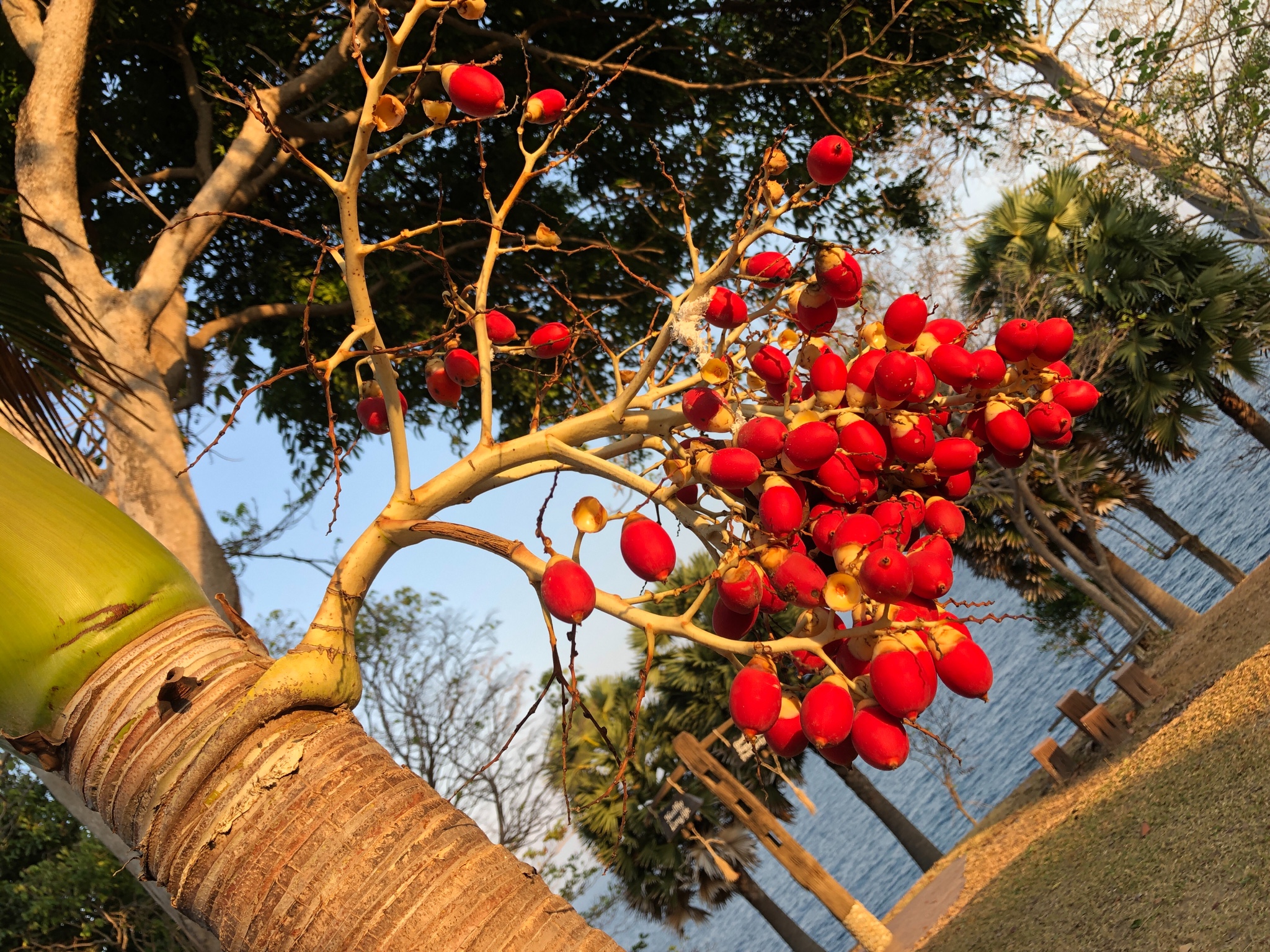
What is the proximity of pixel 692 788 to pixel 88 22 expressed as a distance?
12094 millimetres

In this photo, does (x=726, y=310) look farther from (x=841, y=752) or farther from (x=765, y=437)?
(x=841, y=752)

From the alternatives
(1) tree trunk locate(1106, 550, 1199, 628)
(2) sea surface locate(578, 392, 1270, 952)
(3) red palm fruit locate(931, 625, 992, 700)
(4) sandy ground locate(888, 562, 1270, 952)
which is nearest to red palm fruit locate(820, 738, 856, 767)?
(3) red palm fruit locate(931, 625, 992, 700)

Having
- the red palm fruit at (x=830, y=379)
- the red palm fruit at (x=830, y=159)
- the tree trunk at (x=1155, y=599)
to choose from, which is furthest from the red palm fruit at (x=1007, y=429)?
the tree trunk at (x=1155, y=599)

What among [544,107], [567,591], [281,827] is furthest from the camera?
[544,107]

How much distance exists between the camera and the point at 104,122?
666 centimetres

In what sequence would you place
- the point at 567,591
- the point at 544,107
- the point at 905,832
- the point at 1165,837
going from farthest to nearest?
the point at 905,832 → the point at 1165,837 → the point at 544,107 → the point at 567,591

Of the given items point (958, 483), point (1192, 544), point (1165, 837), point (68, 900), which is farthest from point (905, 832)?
point (958, 483)

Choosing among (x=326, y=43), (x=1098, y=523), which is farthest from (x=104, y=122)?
(x=1098, y=523)

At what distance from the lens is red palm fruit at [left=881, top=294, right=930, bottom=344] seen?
→ 146 cm

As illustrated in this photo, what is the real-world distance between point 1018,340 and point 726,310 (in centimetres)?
50

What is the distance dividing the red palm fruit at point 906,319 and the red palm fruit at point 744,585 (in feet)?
1.62

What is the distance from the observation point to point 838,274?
1.38 metres

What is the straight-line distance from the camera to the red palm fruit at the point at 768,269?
1516 mm

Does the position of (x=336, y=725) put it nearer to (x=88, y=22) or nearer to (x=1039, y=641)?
(x=88, y=22)
